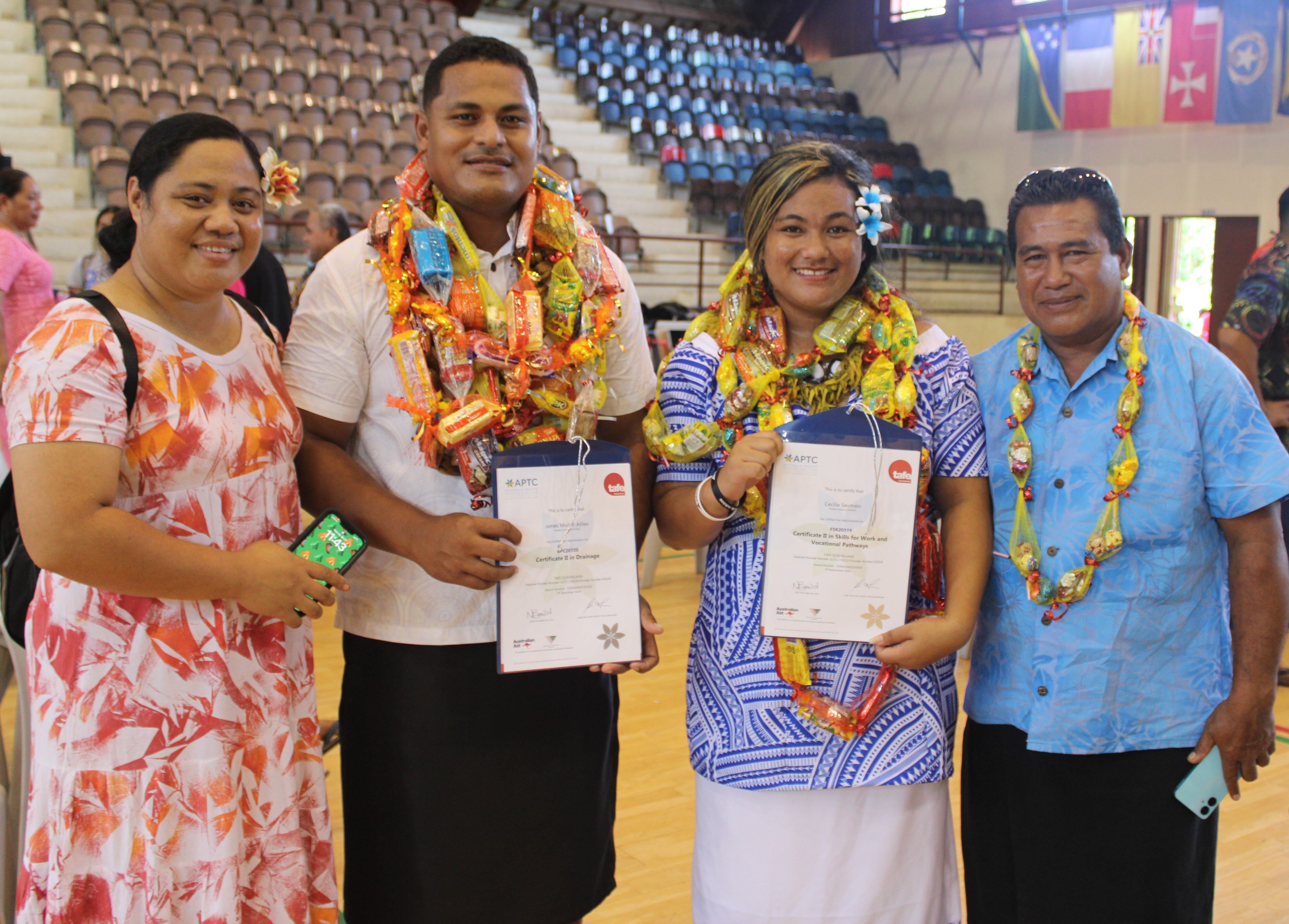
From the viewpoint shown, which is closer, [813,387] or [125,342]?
[125,342]

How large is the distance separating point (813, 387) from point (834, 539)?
24 cm

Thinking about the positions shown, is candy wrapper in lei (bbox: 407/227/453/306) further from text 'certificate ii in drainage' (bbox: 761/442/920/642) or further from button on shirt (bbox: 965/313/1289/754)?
button on shirt (bbox: 965/313/1289/754)

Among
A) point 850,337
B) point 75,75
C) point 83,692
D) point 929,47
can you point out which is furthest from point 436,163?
point 929,47

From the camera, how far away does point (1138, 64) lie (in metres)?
11.5

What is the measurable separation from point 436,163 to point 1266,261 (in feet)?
9.74

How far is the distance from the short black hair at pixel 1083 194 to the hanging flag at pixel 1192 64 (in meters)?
11.2

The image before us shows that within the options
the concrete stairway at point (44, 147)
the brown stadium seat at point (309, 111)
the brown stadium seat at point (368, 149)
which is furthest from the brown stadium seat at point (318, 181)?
Result: the concrete stairway at point (44, 147)

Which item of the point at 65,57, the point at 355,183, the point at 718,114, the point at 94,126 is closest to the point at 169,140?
the point at 355,183

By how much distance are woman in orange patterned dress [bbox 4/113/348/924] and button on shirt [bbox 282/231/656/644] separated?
135mm

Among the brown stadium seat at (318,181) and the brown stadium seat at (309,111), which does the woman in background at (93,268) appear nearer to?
the brown stadium seat at (318,181)

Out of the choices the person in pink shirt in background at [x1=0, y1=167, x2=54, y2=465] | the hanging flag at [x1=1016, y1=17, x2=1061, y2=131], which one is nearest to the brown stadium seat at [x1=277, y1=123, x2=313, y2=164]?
the person in pink shirt in background at [x1=0, y1=167, x2=54, y2=465]

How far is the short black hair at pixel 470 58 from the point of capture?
1.59 metres

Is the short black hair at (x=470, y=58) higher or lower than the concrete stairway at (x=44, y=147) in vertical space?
lower

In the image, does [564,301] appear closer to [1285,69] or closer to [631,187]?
[1285,69]
